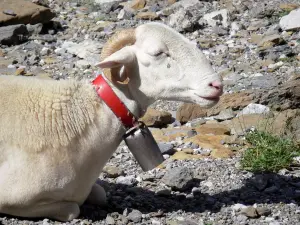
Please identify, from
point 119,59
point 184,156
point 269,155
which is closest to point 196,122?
point 184,156

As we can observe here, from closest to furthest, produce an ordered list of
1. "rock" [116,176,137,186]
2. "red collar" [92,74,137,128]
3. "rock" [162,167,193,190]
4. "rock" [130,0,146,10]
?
1. "red collar" [92,74,137,128]
2. "rock" [162,167,193,190]
3. "rock" [116,176,137,186]
4. "rock" [130,0,146,10]

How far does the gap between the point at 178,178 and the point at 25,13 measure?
828cm

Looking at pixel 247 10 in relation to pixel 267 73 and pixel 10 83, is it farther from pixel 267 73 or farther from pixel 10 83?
pixel 10 83

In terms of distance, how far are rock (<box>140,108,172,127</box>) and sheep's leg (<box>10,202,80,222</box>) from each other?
342cm

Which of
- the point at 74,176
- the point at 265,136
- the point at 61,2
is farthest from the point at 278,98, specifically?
the point at 61,2

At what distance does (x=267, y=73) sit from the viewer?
1144 centimetres

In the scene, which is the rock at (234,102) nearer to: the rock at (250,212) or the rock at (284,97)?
the rock at (284,97)

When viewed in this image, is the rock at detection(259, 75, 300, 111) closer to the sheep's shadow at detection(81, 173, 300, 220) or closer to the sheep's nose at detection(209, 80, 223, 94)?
the sheep's shadow at detection(81, 173, 300, 220)

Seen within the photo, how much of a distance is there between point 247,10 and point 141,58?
9.65m

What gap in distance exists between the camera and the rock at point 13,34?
13.4 meters

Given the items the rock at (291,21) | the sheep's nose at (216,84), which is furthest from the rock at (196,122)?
the rock at (291,21)

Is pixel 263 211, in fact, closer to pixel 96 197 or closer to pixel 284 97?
pixel 96 197

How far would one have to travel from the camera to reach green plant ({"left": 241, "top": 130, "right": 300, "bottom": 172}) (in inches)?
296

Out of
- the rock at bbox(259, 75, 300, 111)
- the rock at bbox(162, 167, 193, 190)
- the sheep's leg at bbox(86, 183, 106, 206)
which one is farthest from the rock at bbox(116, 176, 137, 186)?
the rock at bbox(259, 75, 300, 111)
